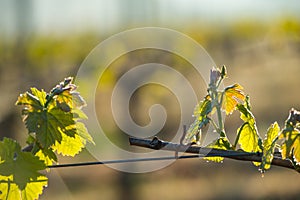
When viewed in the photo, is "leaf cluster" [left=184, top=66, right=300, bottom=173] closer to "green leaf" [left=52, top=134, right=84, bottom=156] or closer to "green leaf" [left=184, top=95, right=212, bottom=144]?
"green leaf" [left=184, top=95, right=212, bottom=144]

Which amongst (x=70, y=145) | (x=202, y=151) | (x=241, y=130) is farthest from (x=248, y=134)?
(x=70, y=145)

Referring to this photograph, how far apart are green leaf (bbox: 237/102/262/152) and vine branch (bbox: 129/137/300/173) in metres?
0.03

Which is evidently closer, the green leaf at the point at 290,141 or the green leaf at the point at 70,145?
the green leaf at the point at 290,141

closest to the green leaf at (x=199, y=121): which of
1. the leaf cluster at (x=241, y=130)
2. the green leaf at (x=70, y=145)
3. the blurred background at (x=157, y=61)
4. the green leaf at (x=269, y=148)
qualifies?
the leaf cluster at (x=241, y=130)

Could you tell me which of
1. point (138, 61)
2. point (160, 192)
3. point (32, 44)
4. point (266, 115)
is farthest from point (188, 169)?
point (32, 44)

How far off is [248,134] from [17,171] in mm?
466

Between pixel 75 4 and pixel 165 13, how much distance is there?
192cm

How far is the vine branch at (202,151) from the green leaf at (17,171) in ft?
0.68

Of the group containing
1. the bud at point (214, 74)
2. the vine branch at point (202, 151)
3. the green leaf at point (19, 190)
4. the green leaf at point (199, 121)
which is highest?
the bud at point (214, 74)

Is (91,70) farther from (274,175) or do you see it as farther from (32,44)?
(32,44)

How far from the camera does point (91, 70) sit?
21.6 ft

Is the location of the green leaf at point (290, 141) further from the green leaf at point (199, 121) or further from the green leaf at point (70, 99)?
the green leaf at point (70, 99)

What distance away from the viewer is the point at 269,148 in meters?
1.16

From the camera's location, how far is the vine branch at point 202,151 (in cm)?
112
